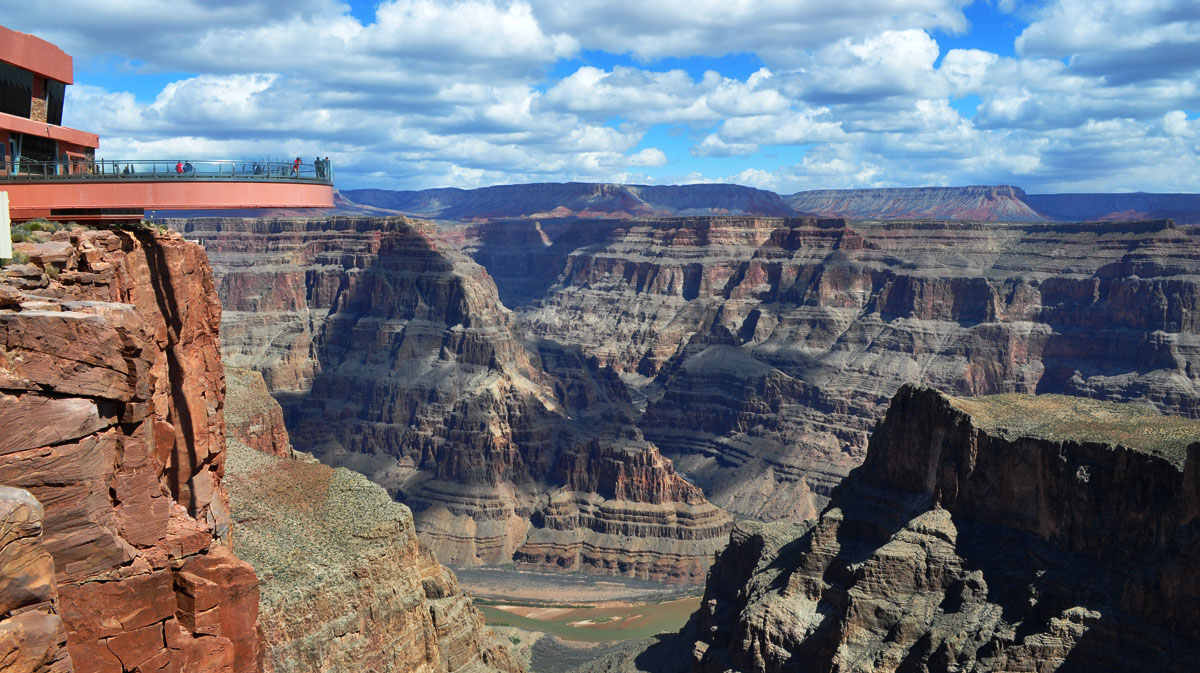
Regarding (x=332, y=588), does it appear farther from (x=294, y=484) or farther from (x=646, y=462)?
(x=646, y=462)

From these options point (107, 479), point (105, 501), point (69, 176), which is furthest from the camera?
point (69, 176)

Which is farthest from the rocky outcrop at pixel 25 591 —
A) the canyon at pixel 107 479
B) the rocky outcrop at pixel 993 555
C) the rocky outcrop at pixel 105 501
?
the rocky outcrop at pixel 993 555

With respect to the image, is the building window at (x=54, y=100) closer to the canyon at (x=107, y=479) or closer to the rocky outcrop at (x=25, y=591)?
the canyon at (x=107, y=479)

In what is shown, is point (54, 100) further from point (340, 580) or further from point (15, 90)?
point (340, 580)

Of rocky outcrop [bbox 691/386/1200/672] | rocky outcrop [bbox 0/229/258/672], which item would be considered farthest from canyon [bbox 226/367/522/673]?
rocky outcrop [bbox 0/229/258/672]

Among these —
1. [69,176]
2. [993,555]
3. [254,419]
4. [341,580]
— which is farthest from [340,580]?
[993,555]
